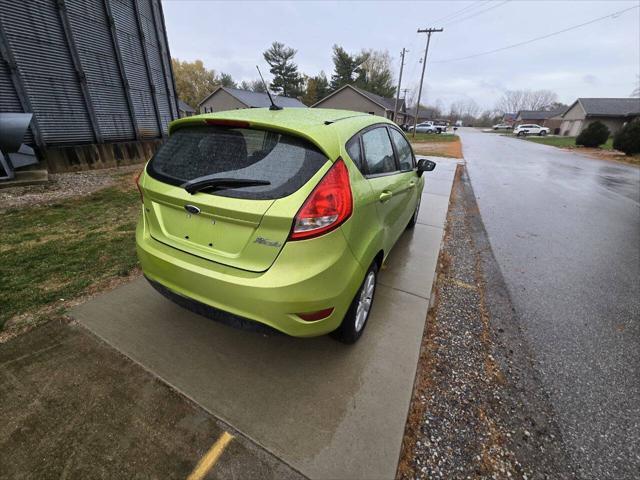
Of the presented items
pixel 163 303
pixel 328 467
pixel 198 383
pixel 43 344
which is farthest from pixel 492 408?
pixel 43 344

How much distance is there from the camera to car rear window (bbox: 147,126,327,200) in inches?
67.1

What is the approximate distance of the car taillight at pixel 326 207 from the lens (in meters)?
1.64

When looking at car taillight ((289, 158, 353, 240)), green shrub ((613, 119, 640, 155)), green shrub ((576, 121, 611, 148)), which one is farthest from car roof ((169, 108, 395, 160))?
green shrub ((576, 121, 611, 148))

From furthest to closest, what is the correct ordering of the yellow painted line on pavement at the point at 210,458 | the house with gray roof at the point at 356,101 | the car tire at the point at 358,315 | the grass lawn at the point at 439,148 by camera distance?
the house with gray roof at the point at 356,101, the grass lawn at the point at 439,148, the car tire at the point at 358,315, the yellow painted line on pavement at the point at 210,458

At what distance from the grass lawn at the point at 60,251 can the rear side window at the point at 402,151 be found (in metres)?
3.11

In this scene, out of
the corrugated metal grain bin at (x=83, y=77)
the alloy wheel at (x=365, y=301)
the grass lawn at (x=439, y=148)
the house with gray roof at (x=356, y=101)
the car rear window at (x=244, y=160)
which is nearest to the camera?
the car rear window at (x=244, y=160)

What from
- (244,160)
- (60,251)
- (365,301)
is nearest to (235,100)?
(60,251)

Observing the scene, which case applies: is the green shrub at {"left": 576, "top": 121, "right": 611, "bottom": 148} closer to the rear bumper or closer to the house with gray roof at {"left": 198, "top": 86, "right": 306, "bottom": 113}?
the house with gray roof at {"left": 198, "top": 86, "right": 306, "bottom": 113}

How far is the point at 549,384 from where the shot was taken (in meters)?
2.11

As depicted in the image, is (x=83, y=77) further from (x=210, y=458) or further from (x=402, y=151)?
(x=210, y=458)

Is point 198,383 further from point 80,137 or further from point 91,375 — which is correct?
point 80,137

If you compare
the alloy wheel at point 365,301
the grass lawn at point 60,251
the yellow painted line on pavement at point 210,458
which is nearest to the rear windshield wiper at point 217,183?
the alloy wheel at point 365,301

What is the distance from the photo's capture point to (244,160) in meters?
1.83

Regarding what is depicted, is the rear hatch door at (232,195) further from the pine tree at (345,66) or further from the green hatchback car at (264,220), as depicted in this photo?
the pine tree at (345,66)
